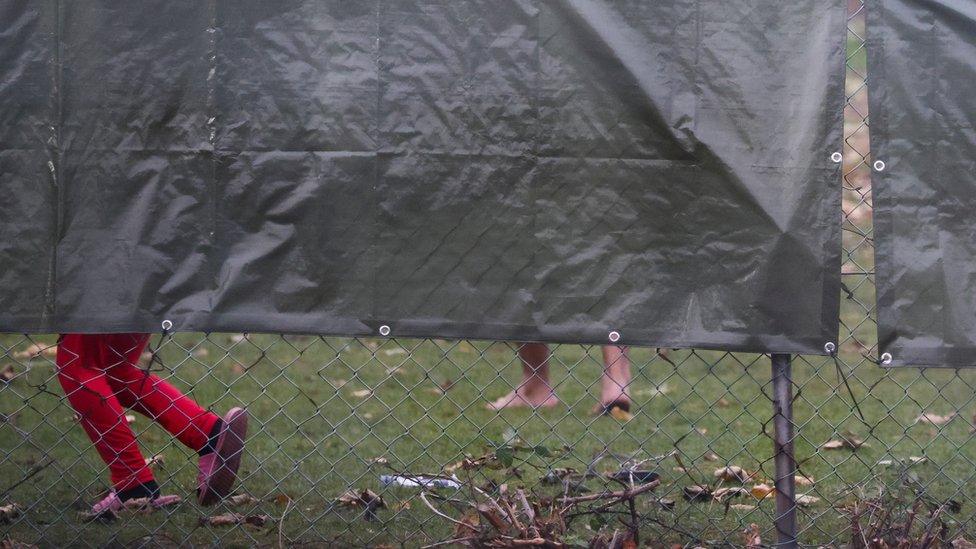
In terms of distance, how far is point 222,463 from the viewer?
445 cm

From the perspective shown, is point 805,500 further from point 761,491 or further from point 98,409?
point 98,409

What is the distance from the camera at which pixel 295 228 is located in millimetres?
3529

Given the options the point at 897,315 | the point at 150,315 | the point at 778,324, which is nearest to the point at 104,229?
the point at 150,315

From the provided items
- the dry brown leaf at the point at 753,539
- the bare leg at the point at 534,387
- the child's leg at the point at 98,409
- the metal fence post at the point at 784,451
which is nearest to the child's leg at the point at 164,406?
the child's leg at the point at 98,409

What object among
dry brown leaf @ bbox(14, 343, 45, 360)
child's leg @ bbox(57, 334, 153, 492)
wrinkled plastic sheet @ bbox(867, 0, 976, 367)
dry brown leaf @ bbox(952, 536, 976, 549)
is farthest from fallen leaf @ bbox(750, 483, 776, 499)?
dry brown leaf @ bbox(14, 343, 45, 360)

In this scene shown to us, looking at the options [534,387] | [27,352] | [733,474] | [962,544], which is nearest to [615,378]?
[534,387]

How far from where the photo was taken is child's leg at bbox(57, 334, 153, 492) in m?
4.22

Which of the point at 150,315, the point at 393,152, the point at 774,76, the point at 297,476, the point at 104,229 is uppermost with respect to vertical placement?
the point at 774,76

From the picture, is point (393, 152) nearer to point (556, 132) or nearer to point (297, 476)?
point (556, 132)

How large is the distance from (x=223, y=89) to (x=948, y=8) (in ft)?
8.02

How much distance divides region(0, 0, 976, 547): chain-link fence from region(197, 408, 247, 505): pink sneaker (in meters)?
0.08

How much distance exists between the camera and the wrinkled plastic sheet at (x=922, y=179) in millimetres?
3443

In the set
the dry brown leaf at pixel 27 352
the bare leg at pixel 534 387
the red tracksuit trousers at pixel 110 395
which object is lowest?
the dry brown leaf at pixel 27 352

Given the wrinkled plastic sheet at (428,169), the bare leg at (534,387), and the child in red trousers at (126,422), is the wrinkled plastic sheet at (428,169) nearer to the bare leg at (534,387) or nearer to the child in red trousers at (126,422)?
the child in red trousers at (126,422)
